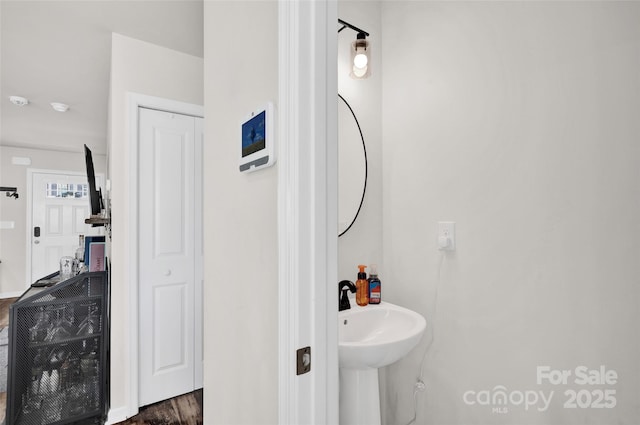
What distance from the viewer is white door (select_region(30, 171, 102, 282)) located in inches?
211

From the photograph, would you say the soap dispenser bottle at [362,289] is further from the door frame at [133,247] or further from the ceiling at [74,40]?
the ceiling at [74,40]

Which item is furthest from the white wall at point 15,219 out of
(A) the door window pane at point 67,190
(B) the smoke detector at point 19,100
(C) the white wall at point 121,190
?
(C) the white wall at point 121,190

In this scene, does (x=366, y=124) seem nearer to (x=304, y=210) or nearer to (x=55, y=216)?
(x=304, y=210)

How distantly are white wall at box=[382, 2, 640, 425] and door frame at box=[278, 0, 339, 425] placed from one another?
2.94 ft

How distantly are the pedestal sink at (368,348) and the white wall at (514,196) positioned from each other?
8.9 inches

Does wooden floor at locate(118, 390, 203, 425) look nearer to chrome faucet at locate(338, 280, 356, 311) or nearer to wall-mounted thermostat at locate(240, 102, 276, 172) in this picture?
chrome faucet at locate(338, 280, 356, 311)

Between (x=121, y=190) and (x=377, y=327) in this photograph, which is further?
(x=121, y=190)

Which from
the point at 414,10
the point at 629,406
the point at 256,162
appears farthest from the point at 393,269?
the point at 414,10

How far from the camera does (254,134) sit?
32.0 inches

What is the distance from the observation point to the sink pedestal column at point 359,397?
51.6 inches

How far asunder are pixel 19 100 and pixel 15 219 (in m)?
2.95

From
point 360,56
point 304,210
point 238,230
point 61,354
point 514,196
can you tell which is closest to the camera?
point 304,210

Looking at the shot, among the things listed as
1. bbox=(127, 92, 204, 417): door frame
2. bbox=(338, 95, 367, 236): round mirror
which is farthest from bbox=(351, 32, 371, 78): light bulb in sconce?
bbox=(127, 92, 204, 417): door frame

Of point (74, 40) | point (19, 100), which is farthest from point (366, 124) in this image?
point (19, 100)
